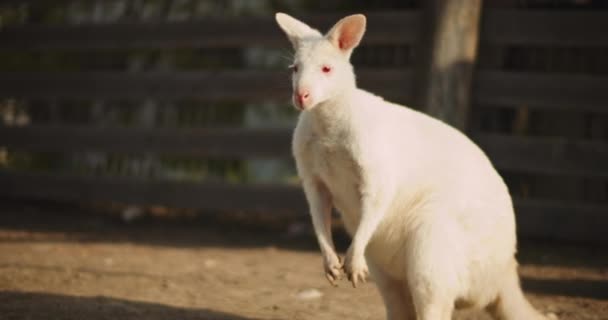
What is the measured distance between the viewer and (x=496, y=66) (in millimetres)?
6180

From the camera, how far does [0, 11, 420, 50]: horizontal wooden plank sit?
6312 millimetres

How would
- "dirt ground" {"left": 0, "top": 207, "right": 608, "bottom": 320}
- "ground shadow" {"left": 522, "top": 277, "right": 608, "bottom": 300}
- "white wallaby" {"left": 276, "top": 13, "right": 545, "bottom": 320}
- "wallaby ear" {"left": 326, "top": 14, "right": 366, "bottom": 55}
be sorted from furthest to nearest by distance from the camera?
"ground shadow" {"left": 522, "top": 277, "right": 608, "bottom": 300}, "dirt ground" {"left": 0, "top": 207, "right": 608, "bottom": 320}, "wallaby ear" {"left": 326, "top": 14, "right": 366, "bottom": 55}, "white wallaby" {"left": 276, "top": 13, "right": 545, "bottom": 320}

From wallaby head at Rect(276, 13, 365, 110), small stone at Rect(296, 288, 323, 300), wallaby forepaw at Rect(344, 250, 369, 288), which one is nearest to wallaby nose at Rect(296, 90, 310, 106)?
wallaby head at Rect(276, 13, 365, 110)

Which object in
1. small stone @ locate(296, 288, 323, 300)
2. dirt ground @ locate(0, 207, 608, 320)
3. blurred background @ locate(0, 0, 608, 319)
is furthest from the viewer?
blurred background @ locate(0, 0, 608, 319)

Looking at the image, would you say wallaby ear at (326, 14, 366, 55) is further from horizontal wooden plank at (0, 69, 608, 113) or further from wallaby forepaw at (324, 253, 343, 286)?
Answer: horizontal wooden plank at (0, 69, 608, 113)

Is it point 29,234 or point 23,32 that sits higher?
point 23,32

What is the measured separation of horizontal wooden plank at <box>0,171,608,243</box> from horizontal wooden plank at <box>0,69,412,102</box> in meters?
0.78

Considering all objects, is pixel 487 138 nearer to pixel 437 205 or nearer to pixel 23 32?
pixel 437 205

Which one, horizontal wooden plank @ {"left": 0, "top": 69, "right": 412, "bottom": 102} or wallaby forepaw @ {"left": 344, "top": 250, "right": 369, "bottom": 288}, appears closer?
wallaby forepaw @ {"left": 344, "top": 250, "right": 369, "bottom": 288}

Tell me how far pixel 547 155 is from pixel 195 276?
2744 mm

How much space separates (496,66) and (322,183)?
3065 millimetres

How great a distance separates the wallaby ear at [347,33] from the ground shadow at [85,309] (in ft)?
4.66

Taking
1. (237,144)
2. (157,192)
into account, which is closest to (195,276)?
(237,144)

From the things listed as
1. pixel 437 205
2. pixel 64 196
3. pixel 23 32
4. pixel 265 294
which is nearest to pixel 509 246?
pixel 437 205
